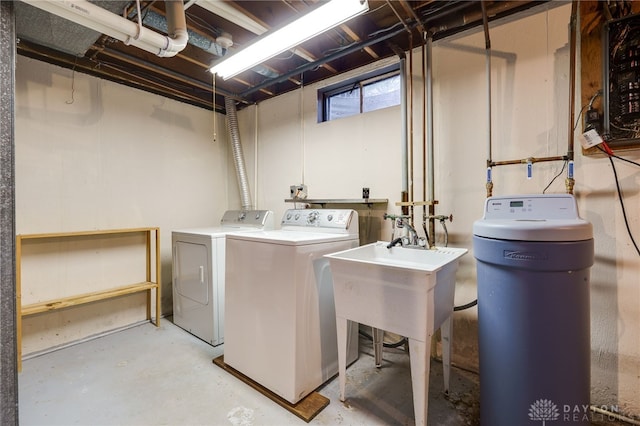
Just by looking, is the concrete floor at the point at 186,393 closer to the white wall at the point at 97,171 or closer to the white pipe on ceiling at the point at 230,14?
the white wall at the point at 97,171

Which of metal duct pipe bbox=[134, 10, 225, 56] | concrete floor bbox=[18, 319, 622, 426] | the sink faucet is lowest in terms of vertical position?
concrete floor bbox=[18, 319, 622, 426]

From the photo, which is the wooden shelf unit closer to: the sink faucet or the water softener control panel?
the sink faucet

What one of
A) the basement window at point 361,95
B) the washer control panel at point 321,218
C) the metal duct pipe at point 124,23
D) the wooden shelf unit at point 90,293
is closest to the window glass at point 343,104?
Result: the basement window at point 361,95

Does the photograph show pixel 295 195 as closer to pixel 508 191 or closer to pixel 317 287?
pixel 317 287

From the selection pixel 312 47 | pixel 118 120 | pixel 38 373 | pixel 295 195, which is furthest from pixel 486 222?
pixel 118 120

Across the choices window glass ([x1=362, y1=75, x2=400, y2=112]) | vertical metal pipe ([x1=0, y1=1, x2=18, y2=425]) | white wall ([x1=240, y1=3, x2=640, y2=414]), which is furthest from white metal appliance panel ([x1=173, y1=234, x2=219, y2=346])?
window glass ([x1=362, y1=75, x2=400, y2=112])

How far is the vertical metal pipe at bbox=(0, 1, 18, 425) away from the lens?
116 cm

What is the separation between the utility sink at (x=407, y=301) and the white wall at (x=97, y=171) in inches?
93.7

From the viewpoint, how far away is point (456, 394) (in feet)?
5.76

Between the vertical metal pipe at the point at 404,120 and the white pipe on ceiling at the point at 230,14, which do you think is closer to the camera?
the white pipe on ceiling at the point at 230,14

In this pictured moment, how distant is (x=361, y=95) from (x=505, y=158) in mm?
1399

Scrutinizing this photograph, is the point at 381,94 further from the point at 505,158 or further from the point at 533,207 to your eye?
the point at 533,207

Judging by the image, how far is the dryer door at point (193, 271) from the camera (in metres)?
2.46

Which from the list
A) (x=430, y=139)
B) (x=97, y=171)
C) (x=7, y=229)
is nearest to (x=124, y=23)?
(x=7, y=229)
